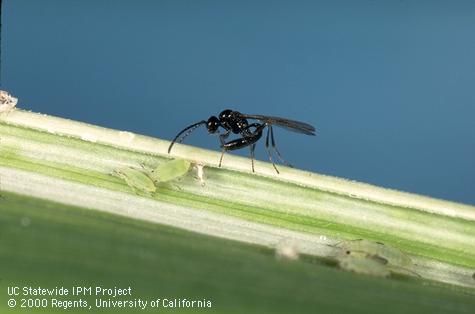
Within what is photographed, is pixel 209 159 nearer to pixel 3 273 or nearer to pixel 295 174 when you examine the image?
pixel 295 174

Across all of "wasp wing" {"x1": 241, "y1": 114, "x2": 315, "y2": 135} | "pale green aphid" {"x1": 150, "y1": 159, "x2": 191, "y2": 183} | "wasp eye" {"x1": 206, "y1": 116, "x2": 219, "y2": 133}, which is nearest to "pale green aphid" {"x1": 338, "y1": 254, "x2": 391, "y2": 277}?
"pale green aphid" {"x1": 150, "y1": 159, "x2": 191, "y2": 183}

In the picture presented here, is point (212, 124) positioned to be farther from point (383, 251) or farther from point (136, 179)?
point (383, 251)

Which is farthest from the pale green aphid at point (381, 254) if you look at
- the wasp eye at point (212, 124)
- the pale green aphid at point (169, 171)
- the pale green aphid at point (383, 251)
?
the wasp eye at point (212, 124)

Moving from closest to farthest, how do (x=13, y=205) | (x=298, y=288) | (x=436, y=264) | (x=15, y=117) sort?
1. (x=298, y=288)
2. (x=13, y=205)
3. (x=436, y=264)
4. (x=15, y=117)

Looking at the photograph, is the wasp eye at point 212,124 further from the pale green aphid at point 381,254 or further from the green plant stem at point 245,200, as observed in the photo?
the pale green aphid at point 381,254

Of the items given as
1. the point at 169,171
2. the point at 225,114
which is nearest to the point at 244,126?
the point at 225,114

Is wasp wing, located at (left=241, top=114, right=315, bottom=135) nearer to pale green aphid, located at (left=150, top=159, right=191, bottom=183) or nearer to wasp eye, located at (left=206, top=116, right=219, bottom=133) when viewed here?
wasp eye, located at (left=206, top=116, right=219, bottom=133)

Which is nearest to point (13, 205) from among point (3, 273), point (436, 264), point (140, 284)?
point (3, 273)
